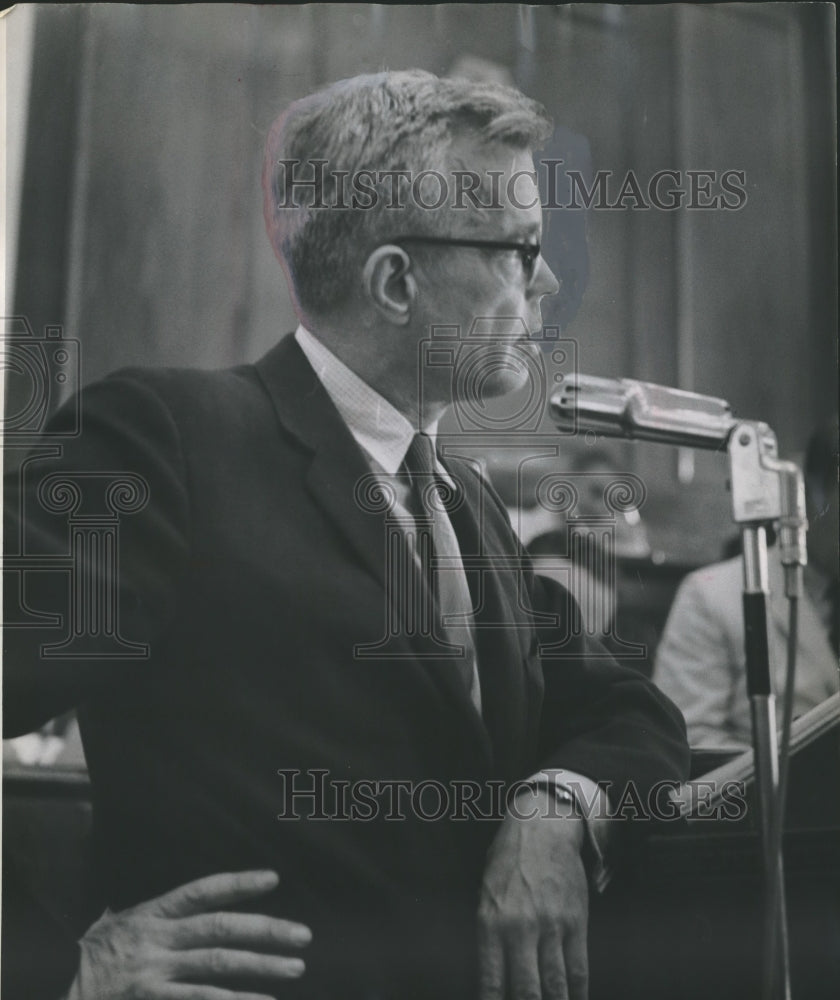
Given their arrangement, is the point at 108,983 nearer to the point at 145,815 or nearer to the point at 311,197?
the point at 145,815

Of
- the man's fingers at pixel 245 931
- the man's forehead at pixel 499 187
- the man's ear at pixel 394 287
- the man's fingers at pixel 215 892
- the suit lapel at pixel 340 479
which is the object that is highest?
the man's forehead at pixel 499 187

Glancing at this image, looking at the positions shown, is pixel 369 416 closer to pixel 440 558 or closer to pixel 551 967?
pixel 440 558

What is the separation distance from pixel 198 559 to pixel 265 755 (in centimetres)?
44

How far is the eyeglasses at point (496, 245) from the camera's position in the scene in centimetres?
274

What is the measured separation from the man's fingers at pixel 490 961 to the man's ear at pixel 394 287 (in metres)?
1.33

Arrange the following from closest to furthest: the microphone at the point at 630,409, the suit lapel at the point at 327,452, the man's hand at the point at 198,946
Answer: the man's hand at the point at 198,946, the suit lapel at the point at 327,452, the microphone at the point at 630,409

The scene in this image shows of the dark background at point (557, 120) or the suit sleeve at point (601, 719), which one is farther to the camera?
the dark background at point (557, 120)

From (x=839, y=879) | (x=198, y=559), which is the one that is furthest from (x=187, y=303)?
(x=839, y=879)

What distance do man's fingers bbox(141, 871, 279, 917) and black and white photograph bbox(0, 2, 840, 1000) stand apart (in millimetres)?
11

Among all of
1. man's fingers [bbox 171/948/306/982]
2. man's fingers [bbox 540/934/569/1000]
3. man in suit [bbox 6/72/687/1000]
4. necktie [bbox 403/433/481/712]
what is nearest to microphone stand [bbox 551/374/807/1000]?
man in suit [bbox 6/72/687/1000]

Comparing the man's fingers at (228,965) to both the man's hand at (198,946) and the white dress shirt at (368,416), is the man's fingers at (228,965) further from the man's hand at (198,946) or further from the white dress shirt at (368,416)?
the white dress shirt at (368,416)

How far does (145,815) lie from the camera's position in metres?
2.57

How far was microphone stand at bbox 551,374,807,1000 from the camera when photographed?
2.62 metres

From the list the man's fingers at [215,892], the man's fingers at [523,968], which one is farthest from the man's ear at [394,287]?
the man's fingers at [523,968]
